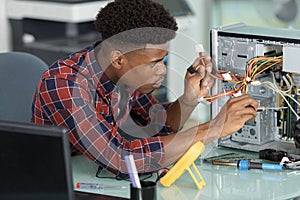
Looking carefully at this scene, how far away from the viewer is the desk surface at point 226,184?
1888 mm

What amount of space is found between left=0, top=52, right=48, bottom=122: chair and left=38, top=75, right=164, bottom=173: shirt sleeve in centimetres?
44

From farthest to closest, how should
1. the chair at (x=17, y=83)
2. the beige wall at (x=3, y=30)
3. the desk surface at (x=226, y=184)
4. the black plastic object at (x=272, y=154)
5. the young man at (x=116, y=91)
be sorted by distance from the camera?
the beige wall at (x=3, y=30) < the chair at (x=17, y=83) < the black plastic object at (x=272, y=154) < the young man at (x=116, y=91) < the desk surface at (x=226, y=184)

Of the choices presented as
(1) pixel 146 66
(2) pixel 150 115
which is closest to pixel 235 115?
(1) pixel 146 66

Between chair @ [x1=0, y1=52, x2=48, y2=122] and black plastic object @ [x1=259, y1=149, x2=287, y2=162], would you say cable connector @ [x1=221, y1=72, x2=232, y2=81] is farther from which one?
chair @ [x1=0, y1=52, x2=48, y2=122]

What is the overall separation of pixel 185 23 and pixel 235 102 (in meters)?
1.91

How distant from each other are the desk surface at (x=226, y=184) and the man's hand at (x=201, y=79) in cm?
23

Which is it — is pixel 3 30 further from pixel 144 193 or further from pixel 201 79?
pixel 144 193

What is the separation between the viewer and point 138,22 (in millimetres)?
1990

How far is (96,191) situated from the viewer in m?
1.94

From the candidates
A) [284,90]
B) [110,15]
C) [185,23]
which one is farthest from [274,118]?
[185,23]

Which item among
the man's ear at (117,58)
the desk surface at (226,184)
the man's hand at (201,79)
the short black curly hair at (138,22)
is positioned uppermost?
the short black curly hair at (138,22)

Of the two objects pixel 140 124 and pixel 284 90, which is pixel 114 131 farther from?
pixel 284 90

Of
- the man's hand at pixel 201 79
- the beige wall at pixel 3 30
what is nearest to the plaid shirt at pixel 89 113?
the man's hand at pixel 201 79

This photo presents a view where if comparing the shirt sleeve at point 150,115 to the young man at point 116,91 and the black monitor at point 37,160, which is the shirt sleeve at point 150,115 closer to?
the young man at point 116,91
